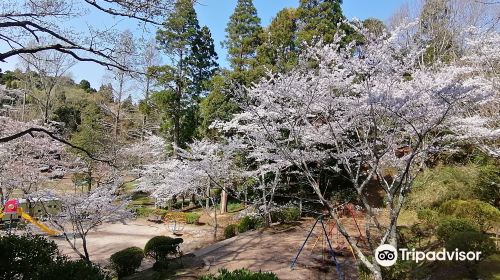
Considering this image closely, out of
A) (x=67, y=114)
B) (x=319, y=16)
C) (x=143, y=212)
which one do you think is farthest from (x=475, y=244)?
(x=67, y=114)

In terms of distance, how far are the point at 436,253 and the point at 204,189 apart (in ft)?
34.4

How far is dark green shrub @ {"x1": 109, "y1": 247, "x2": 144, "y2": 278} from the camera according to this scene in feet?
32.6

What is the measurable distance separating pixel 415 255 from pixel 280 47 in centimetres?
1002

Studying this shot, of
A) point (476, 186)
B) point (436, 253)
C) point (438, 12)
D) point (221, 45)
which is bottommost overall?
point (436, 253)

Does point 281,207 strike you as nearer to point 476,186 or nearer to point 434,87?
point 476,186

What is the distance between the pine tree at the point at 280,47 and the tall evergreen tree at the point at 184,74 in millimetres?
4378

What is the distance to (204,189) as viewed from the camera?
1648 cm

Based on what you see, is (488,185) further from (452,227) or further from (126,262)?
(126,262)

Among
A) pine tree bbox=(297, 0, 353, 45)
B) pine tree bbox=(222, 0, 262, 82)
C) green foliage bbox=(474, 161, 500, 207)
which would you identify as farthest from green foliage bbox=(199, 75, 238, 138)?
green foliage bbox=(474, 161, 500, 207)

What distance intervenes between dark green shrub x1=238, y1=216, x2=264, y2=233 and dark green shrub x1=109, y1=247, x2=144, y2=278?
4147 mm

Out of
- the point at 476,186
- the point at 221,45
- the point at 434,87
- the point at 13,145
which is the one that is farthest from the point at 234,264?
the point at 221,45

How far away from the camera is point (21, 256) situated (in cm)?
538

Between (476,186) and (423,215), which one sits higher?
(476,186)

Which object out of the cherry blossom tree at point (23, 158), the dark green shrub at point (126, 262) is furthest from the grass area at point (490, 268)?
the cherry blossom tree at point (23, 158)
